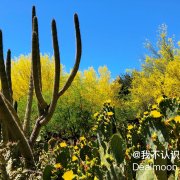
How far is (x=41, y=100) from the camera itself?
385 centimetres

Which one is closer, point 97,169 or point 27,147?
point 97,169

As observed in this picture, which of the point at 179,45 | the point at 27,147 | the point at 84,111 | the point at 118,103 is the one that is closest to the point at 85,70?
the point at 118,103

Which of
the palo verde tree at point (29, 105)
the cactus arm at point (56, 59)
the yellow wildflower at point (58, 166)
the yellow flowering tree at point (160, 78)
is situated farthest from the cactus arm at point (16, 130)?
the yellow flowering tree at point (160, 78)

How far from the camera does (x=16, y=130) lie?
3.23 m

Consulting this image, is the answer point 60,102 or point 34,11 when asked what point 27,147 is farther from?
point 60,102

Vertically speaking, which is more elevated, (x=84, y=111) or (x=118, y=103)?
(x=118, y=103)

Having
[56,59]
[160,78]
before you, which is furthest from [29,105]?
[160,78]

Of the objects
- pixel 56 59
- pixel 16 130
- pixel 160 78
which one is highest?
pixel 160 78

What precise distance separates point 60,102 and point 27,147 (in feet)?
42.6

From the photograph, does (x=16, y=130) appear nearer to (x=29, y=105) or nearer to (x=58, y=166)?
(x=58, y=166)

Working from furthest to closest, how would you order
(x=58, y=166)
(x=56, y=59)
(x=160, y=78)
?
(x=160, y=78)
(x=56, y=59)
(x=58, y=166)

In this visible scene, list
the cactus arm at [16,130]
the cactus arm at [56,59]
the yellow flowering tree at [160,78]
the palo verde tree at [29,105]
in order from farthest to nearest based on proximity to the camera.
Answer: the yellow flowering tree at [160,78] < the cactus arm at [56,59] < the palo verde tree at [29,105] < the cactus arm at [16,130]

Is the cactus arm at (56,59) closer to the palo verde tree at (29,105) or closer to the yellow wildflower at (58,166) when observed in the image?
the palo verde tree at (29,105)

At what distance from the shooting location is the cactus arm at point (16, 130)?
3109 millimetres
